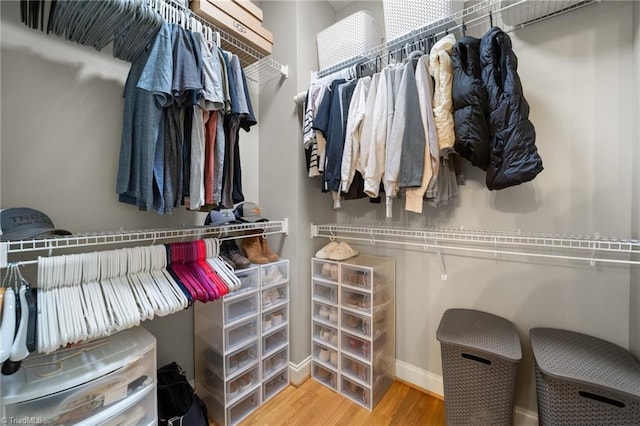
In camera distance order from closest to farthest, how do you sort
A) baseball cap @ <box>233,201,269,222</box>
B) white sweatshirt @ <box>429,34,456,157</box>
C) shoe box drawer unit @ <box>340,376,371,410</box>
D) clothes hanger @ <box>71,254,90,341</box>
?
clothes hanger @ <box>71,254,90,341</box> < white sweatshirt @ <box>429,34,456,157</box> < shoe box drawer unit @ <box>340,376,371,410</box> < baseball cap @ <box>233,201,269,222</box>

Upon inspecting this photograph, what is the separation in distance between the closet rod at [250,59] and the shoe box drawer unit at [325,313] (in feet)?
5.39

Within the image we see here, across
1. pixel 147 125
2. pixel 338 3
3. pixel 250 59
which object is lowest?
pixel 147 125

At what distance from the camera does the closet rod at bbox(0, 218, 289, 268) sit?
827mm

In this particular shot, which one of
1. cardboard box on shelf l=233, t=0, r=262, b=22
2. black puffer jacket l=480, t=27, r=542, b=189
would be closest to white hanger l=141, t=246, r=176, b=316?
cardboard box on shelf l=233, t=0, r=262, b=22

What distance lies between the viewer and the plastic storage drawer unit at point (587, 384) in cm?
87

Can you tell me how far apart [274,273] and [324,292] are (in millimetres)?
413

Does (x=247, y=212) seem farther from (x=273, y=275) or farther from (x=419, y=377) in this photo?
(x=419, y=377)

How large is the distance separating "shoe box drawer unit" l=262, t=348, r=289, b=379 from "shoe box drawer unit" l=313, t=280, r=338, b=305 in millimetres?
407

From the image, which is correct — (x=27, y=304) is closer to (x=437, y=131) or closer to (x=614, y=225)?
(x=437, y=131)

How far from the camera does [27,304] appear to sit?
0.79 meters

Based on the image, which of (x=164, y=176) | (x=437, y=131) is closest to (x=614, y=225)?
(x=437, y=131)

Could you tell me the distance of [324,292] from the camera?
5.99 ft

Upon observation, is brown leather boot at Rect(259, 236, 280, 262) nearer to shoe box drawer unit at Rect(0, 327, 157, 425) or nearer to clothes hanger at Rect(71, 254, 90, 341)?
shoe box drawer unit at Rect(0, 327, 157, 425)

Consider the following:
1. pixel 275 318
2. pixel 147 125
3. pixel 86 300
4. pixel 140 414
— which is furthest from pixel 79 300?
pixel 275 318
